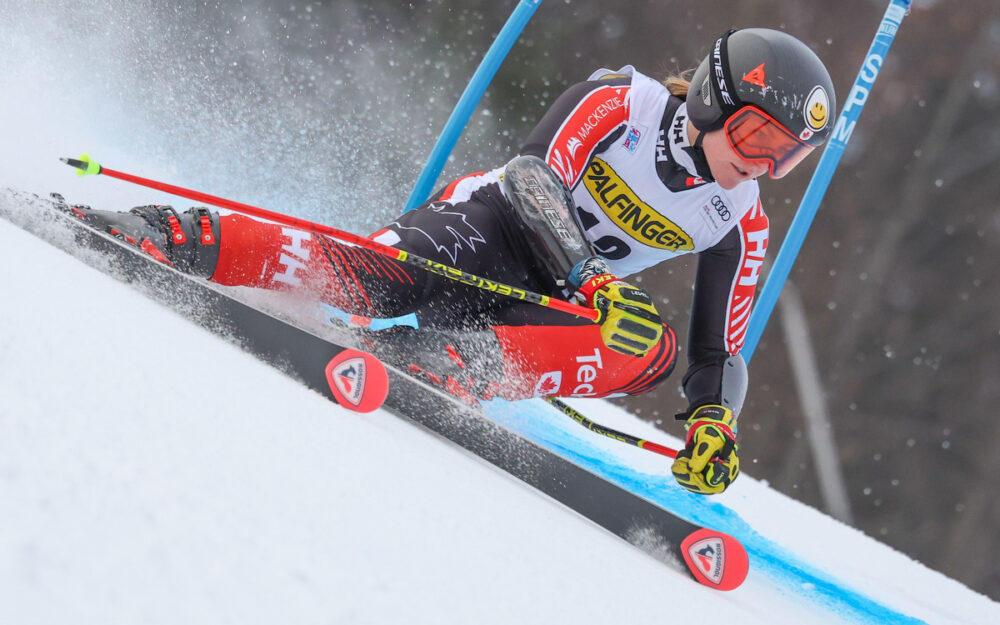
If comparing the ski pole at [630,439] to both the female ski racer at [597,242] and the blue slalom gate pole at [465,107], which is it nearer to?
the female ski racer at [597,242]

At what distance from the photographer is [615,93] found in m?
1.88

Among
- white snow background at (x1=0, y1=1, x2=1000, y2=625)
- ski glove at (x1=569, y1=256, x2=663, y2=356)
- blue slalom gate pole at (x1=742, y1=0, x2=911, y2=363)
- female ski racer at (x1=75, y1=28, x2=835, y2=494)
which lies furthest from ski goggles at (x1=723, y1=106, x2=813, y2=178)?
white snow background at (x1=0, y1=1, x2=1000, y2=625)

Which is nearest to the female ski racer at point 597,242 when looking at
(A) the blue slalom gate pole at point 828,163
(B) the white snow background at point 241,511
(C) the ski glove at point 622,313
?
(C) the ski glove at point 622,313

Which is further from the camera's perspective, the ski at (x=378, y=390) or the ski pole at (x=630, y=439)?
the ski pole at (x=630, y=439)

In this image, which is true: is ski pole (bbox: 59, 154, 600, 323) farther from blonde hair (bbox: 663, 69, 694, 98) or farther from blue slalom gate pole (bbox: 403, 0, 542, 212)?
blue slalom gate pole (bbox: 403, 0, 542, 212)

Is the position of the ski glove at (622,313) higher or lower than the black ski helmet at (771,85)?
lower

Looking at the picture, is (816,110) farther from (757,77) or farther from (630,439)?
(630,439)

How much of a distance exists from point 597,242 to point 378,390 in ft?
2.88

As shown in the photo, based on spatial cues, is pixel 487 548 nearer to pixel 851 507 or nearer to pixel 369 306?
pixel 369 306

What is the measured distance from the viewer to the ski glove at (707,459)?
175 centimetres

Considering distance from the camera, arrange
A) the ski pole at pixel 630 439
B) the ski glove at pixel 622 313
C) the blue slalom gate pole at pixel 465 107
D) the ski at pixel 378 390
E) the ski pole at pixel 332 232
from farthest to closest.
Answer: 1. the blue slalom gate pole at pixel 465 107
2. the ski pole at pixel 630 439
3. the ski glove at pixel 622 313
4. the ski pole at pixel 332 232
5. the ski at pixel 378 390

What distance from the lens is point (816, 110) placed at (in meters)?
1.63

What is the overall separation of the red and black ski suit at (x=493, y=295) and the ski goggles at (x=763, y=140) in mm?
175

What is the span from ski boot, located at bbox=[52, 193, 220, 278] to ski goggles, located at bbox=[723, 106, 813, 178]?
1026mm
